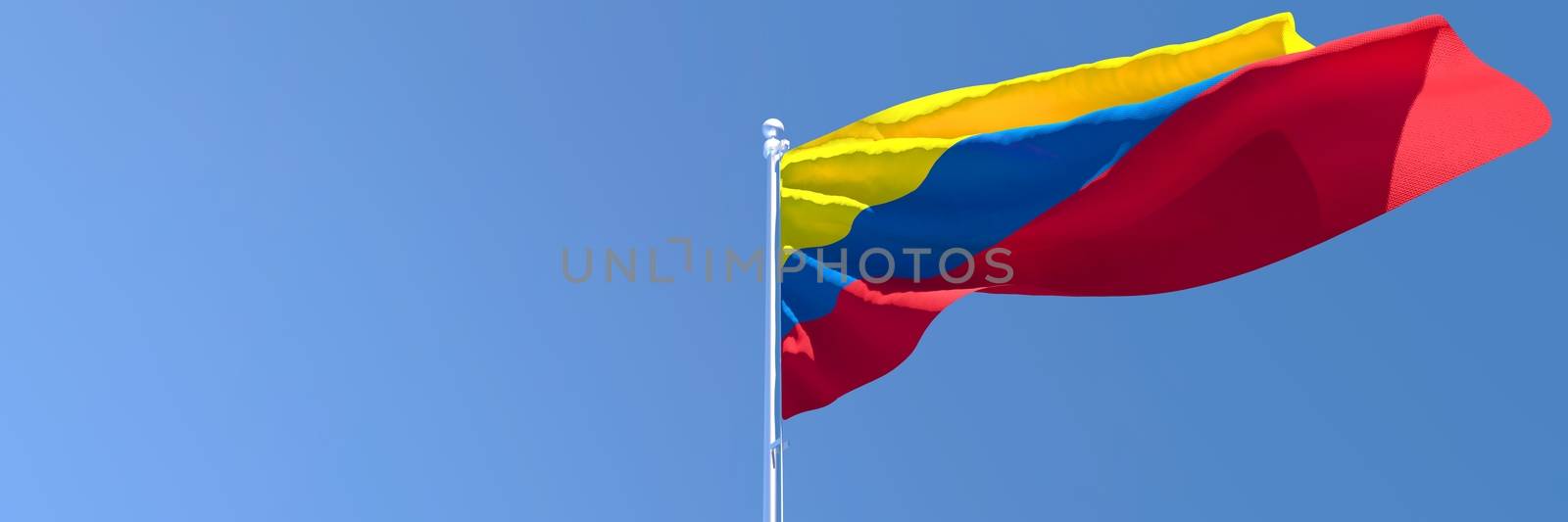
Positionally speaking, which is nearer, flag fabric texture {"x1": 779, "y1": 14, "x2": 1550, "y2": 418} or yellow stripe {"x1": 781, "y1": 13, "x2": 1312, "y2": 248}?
flag fabric texture {"x1": 779, "y1": 14, "x2": 1550, "y2": 418}

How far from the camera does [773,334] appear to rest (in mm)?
9000

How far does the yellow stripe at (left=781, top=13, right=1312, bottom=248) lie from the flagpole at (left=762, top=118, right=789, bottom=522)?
51 centimetres

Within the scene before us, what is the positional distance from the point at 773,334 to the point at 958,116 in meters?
2.02

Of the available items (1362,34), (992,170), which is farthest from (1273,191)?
(992,170)

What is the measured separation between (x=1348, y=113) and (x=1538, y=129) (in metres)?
1.01

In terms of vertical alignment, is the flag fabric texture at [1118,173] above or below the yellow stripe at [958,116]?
below

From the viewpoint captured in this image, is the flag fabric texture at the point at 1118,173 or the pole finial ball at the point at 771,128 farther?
the pole finial ball at the point at 771,128

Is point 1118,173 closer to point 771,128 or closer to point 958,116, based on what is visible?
point 958,116

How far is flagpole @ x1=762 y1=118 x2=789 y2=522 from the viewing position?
Result: 8.70 metres

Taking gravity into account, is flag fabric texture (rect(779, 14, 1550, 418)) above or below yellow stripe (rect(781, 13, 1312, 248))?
below

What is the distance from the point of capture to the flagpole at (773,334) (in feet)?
28.5

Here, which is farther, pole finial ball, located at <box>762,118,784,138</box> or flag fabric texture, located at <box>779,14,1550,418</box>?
pole finial ball, located at <box>762,118,784,138</box>

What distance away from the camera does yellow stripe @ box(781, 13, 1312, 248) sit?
8625 mm

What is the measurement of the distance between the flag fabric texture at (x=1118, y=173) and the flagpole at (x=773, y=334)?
1.66 feet
